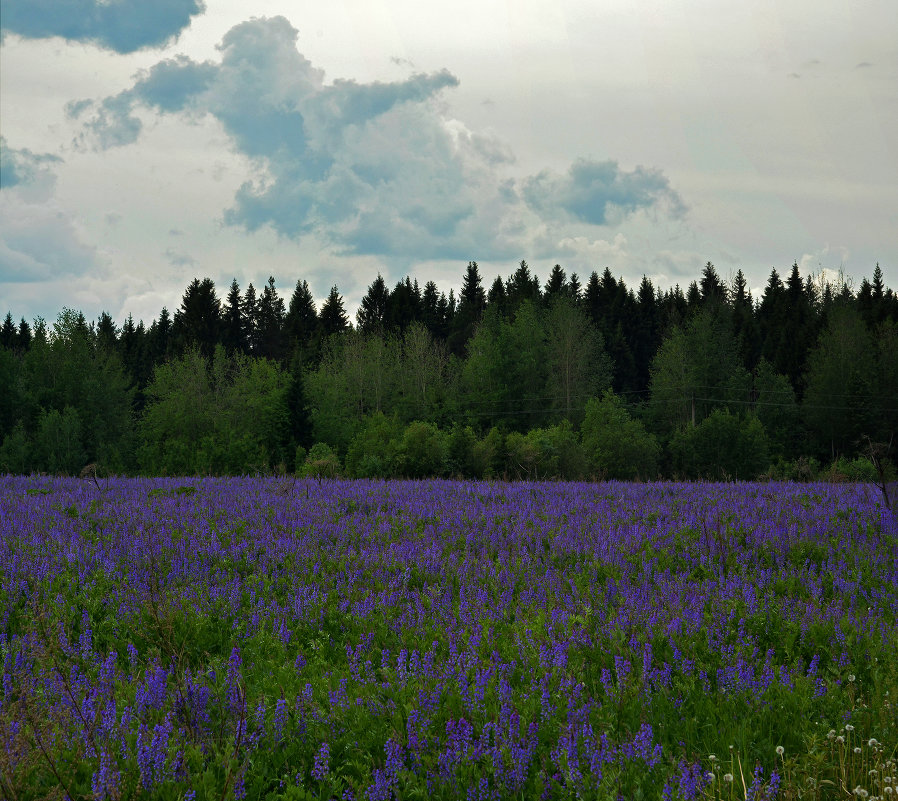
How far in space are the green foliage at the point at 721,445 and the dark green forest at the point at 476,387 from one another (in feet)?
0.46

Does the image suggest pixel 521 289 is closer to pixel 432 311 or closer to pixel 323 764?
pixel 432 311

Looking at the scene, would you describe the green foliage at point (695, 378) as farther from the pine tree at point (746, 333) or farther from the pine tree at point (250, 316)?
the pine tree at point (250, 316)

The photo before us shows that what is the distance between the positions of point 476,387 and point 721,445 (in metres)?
19.5

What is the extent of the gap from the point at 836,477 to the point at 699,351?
171 ft

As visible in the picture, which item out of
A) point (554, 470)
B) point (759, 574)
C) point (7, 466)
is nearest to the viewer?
point (759, 574)

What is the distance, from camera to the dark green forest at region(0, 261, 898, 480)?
37469 mm

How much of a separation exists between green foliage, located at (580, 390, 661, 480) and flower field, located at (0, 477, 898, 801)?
98.4 ft

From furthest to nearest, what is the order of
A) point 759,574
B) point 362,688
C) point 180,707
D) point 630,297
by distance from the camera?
point 630,297 < point 759,574 < point 362,688 < point 180,707

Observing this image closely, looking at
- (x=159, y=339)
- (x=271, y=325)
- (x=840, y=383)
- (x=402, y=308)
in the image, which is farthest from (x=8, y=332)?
(x=840, y=383)

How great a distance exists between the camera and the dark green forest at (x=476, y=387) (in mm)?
37469

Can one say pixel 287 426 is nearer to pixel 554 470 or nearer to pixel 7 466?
pixel 7 466

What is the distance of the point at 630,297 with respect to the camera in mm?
96875

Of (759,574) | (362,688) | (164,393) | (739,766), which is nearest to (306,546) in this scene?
(362,688)

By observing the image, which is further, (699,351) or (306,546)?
(699,351)
